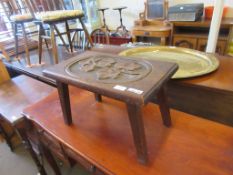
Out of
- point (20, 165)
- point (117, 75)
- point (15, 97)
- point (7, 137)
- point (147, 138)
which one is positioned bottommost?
point (20, 165)

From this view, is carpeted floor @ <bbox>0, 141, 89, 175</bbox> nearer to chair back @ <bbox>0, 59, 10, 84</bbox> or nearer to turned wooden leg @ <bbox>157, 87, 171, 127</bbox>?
chair back @ <bbox>0, 59, 10, 84</bbox>

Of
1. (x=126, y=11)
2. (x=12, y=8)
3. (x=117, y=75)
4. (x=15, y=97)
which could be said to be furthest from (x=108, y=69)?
(x=126, y=11)

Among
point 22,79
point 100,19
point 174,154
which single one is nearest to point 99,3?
point 100,19

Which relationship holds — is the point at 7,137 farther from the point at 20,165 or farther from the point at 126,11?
the point at 126,11

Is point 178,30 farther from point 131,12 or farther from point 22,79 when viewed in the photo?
point 22,79

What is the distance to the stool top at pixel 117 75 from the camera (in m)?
0.53

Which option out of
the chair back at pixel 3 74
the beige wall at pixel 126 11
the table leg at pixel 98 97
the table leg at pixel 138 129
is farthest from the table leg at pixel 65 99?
the beige wall at pixel 126 11

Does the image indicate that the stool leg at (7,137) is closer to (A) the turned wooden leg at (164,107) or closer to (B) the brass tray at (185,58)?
(B) the brass tray at (185,58)

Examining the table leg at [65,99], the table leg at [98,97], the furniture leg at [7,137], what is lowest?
the furniture leg at [7,137]

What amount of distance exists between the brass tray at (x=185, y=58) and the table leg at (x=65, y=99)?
21.9 inches

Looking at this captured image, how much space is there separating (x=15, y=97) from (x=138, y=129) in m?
1.20

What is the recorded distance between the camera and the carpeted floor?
4.50ft

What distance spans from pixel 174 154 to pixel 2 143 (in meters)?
1.72

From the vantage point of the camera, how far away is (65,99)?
2.51 ft
